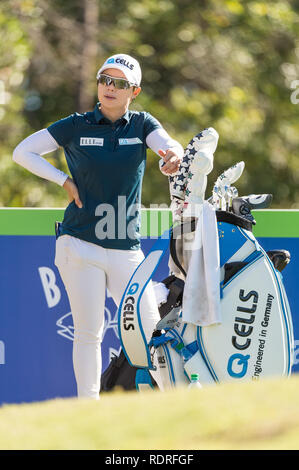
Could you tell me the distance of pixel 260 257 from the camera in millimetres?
4387

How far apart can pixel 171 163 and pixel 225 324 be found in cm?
80

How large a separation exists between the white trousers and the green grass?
1.87m

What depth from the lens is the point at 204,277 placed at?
4.34 m

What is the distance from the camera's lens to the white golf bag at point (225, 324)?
4297 millimetres

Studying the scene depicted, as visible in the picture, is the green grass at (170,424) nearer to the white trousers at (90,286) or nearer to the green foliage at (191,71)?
the white trousers at (90,286)

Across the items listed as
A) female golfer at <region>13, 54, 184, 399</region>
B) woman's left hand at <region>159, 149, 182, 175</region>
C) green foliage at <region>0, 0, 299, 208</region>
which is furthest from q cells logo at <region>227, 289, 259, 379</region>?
green foliage at <region>0, 0, 299, 208</region>

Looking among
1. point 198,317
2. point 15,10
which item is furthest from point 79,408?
point 15,10

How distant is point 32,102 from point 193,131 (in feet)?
8.90

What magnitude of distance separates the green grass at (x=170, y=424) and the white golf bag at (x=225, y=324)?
1373 millimetres

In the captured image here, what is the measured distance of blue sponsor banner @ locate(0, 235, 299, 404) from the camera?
5.70 m

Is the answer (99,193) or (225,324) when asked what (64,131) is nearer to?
(99,193)

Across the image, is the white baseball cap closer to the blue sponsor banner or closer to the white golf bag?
the white golf bag

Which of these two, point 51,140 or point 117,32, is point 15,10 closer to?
point 117,32

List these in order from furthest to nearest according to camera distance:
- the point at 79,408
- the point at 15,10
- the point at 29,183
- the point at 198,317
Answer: the point at 15,10 < the point at 29,183 < the point at 198,317 < the point at 79,408
